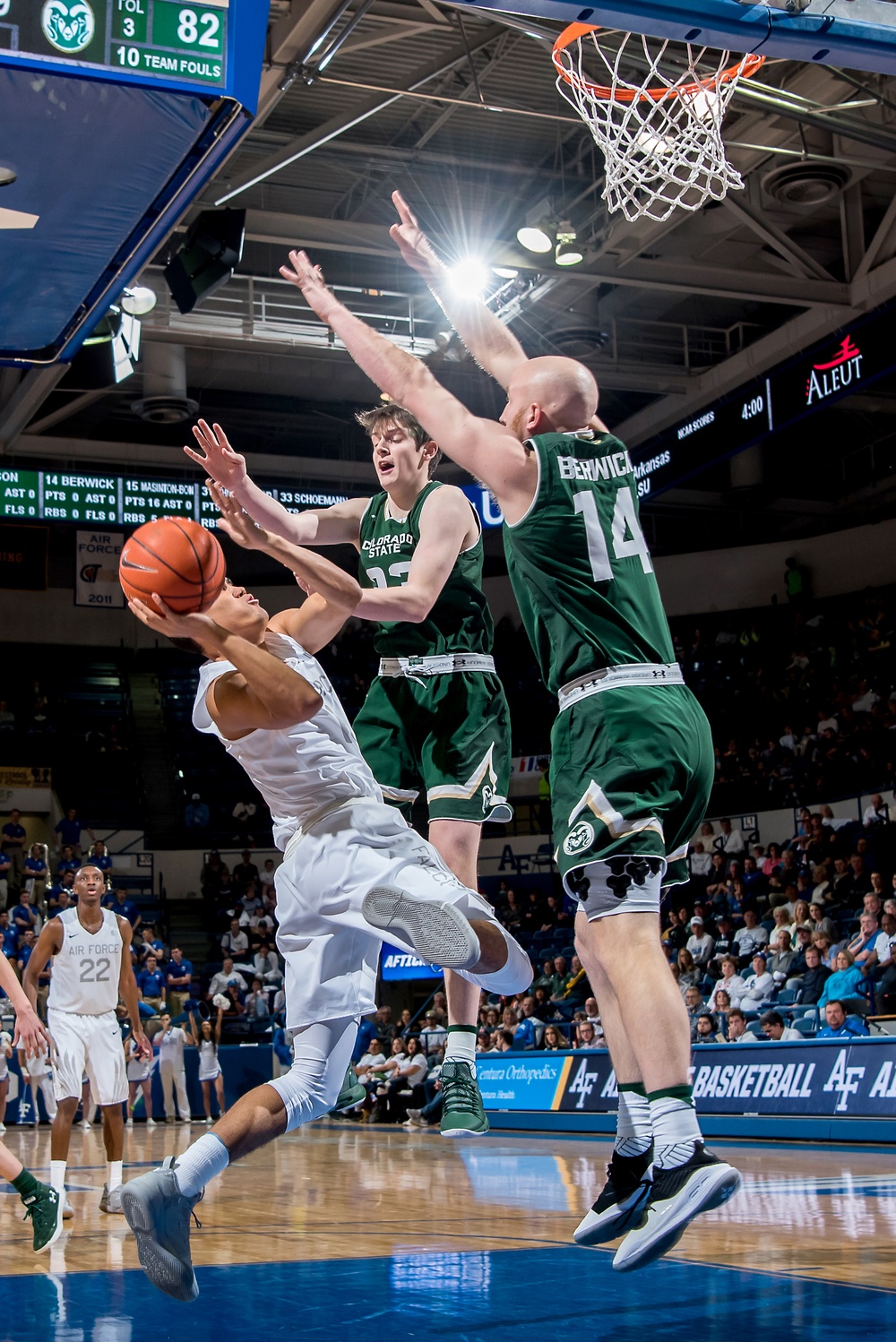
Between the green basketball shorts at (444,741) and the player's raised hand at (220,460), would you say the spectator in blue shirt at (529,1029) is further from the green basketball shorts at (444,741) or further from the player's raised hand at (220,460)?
the player's raised hand at (220,460)

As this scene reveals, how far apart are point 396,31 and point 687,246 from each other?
587 cm

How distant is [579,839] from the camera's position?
13.4 feet

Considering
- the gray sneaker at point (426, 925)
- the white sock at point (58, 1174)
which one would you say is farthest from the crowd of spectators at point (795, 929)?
the gray sneaker at point (426, 925)

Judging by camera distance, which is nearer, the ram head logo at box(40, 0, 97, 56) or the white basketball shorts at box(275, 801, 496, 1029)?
the white basketball shorts at box(275, 801, 496, 1029)

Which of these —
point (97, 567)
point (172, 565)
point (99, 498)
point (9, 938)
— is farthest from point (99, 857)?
point (172, 565)

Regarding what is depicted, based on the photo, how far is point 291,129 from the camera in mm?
17141

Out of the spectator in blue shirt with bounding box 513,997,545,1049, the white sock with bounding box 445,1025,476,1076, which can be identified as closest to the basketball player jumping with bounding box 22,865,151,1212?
the white sock with bounding box 445,1025,476,1076

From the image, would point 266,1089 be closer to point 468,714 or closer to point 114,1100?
point 468,714

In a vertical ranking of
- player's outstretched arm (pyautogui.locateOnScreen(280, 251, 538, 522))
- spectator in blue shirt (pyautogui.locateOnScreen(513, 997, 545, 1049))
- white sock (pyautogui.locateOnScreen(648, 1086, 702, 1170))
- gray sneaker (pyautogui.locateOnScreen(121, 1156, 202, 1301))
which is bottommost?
spectator in blue shirt (pyautogui.locateOnScreen(513, 997, 545, 1049))

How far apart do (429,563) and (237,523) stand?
713mm

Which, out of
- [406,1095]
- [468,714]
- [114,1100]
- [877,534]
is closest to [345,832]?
[468,714]

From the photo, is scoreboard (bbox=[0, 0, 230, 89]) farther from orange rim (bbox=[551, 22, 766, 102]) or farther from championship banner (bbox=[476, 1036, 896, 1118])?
championship banner (bbox=[476, 1036, 896, 1118])

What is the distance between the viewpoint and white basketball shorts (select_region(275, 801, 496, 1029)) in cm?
492

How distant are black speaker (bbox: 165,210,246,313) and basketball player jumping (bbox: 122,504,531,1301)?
9.96 metres
